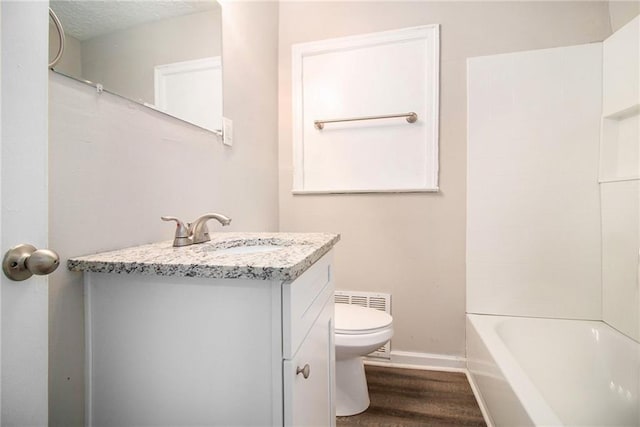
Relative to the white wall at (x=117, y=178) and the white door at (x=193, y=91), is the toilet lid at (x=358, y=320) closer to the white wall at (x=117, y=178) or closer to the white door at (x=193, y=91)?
the white wall at (x=117, y=178)

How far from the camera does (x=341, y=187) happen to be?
1953mm

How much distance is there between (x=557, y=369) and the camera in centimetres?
148

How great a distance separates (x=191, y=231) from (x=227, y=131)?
59cm

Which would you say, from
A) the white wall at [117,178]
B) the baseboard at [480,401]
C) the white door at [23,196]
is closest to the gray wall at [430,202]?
the baseboard at [480,401]

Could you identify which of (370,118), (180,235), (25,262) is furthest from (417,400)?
(25,262)

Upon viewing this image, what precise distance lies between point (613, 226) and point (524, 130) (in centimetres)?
65

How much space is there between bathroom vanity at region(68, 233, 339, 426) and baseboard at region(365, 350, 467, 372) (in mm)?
1271

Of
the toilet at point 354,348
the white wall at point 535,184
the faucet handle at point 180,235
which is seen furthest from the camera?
the white wall at point 535,184

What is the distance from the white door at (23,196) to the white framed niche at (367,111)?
1543 mm

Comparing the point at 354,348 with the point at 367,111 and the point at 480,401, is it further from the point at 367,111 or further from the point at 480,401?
the point at 367,111

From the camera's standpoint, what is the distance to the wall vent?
1.88 meters

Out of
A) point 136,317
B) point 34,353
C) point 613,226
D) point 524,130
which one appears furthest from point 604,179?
point 34,353

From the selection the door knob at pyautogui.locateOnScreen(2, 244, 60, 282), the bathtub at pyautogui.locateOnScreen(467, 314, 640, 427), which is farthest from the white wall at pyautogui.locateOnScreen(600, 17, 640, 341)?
the door knob at pyautogui.locateOnScreen(2, 244, 60, 282)

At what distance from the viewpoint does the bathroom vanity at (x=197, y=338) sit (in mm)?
632
